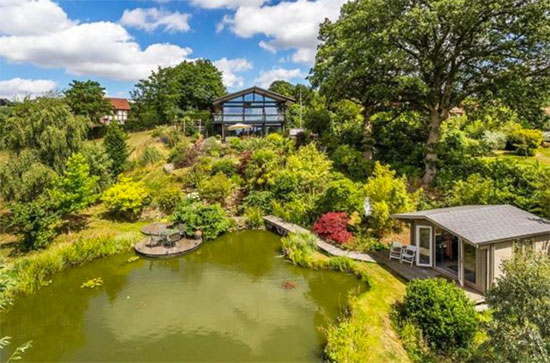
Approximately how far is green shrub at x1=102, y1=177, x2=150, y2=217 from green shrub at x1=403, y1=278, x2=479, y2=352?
46.9 feet

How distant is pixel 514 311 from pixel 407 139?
768 inches

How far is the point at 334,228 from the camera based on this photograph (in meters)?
14.1

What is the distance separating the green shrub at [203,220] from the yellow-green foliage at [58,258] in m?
2.24

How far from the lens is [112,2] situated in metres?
13.4

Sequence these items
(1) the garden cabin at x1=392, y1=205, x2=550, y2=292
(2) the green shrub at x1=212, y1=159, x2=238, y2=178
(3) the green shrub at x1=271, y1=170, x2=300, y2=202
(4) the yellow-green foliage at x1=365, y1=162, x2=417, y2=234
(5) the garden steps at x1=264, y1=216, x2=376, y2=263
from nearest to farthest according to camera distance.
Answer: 1. (1) the garden cabin at x1=392, y1=205, x2=550, y2=292
2. (5) the garden steps at x1=264, y1=216, x2=376, y2=263
3. (4) the yellow-green foliage at x1=365, y1=162, x2=417, y2=234
4. (3) the green shrub at x1=271, y1=170, x2=300, y2=202
5. (2) the green shrub at x1=212, y1=159, x2=238, y2=178

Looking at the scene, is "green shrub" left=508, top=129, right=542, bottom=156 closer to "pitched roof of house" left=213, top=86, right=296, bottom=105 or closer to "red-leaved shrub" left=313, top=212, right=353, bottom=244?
"red-leaved shrub" left=313, top=212, right=353, bottom=244

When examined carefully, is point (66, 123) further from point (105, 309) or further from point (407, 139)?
point (407, 139)

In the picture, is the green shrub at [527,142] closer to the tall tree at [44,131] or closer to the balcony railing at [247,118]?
the balcony railing at [247,118]

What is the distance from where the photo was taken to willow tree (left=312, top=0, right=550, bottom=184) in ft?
49.9

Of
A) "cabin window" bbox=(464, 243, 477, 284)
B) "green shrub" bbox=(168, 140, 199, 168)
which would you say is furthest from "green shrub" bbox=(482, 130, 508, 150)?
"green shrub" bbox=(168, 140, 199, 168)

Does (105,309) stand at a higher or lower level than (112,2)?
lower

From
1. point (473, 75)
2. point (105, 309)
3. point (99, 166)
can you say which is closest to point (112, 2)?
point (99, 166)

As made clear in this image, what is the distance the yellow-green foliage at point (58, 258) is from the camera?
10.7 metres

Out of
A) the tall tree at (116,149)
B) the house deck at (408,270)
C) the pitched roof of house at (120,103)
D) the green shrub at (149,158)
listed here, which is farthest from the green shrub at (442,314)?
the pitched roof of house at (120,103)
